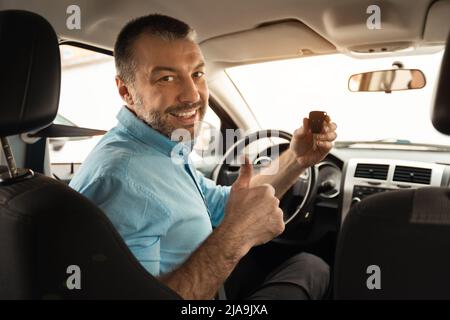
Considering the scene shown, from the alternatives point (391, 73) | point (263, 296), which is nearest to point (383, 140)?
point (391, 73)

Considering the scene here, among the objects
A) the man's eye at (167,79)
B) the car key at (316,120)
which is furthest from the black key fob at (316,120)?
the man's eye at (167,79)

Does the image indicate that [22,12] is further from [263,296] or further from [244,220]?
[263,296]

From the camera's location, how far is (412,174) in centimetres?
242

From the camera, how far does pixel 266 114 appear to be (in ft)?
10.3

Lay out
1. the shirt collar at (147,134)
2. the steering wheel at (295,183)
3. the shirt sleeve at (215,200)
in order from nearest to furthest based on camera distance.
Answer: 1. the shirt collar at (147,134)
2. the shirt sleeve at (215,200)
3. the steering wheel at (295,183)

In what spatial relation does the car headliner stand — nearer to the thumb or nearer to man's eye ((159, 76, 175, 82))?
man's eye ((159, 76, 175, 82))

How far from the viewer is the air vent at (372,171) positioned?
2506mm

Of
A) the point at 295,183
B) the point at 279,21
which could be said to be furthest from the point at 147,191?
the point at 295,183

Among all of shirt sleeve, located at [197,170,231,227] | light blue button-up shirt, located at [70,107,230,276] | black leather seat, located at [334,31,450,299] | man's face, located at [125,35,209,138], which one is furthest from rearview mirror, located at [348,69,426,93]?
black leather seat, located at [334,31,450,299]

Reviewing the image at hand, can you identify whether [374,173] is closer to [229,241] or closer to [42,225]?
[229,241]

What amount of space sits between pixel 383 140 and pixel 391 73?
0.59 metres

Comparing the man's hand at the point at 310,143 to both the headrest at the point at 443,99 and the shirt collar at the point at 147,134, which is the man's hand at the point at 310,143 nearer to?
the shirt collar at the point at 147,134

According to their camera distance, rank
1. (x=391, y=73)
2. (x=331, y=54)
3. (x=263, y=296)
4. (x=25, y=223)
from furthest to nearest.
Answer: (x=331, y=54) → (x=391, y=73) → (x=263, y=296) → (x=25, y=223)
